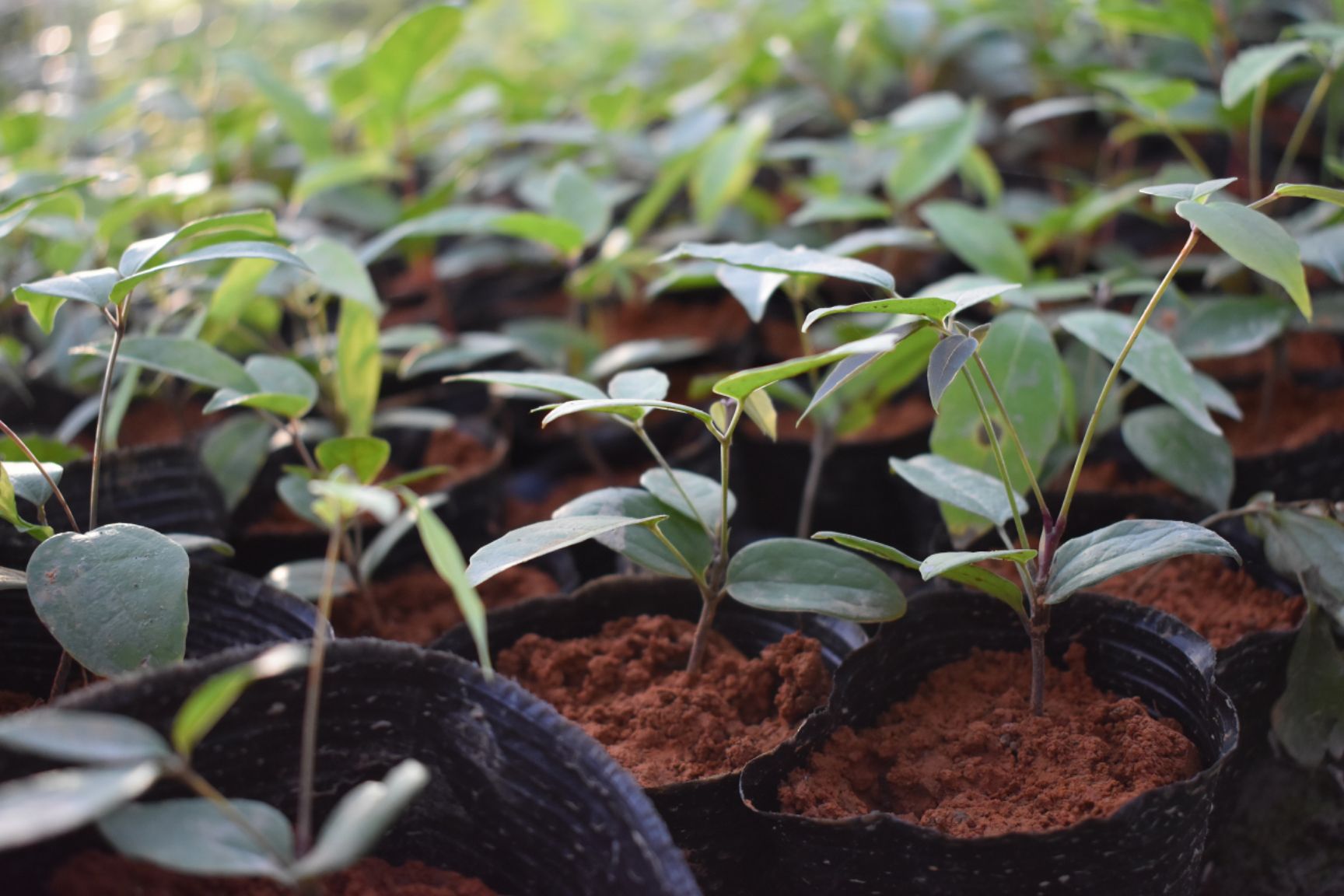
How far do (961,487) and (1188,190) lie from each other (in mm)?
247

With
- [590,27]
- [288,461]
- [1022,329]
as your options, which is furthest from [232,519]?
[590,27]

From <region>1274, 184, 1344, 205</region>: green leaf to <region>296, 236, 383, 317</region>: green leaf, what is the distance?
717 millimetres

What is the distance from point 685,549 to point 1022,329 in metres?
0.37

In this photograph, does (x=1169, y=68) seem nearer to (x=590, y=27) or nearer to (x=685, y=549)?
(x=685, y=549)

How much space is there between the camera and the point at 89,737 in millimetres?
424

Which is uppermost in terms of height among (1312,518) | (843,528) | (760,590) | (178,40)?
(178,40)

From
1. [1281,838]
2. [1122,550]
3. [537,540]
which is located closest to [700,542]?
[537,540]

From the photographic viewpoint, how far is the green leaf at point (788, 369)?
1.91ft

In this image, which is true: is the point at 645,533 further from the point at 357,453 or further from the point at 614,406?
the point at 357,453

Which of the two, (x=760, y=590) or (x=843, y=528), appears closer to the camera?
(x=760, y=590)

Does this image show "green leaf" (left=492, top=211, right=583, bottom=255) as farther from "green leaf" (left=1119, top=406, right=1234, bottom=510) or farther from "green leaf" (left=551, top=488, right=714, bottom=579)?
"green leaf" (left=1119, top=406, right=1234, bottom=510)

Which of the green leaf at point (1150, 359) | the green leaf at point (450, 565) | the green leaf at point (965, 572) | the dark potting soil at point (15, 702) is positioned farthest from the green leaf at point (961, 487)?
the dark potting soil at point (15, 702)

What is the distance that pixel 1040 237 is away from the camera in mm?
1283

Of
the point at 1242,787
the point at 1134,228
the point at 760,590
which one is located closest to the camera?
the point at 760,590
